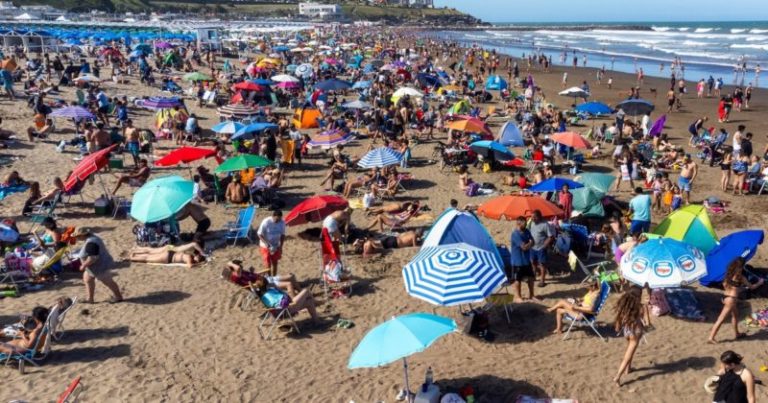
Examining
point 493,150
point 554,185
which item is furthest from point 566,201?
point 493,150

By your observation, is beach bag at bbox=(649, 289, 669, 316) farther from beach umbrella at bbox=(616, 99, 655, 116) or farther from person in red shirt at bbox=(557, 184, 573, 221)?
beach umbrella at bbox=(616, 99, 655, 116)

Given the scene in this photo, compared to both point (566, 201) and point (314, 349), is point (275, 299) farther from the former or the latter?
point (566, 201)

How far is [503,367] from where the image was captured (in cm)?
710

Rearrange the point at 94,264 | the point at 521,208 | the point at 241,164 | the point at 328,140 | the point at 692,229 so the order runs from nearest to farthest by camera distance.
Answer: the point at 94,264, the point at 692,229, the point at 521,208, the point at 241,164, the point at 328,140

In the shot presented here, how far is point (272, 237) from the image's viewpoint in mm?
9406

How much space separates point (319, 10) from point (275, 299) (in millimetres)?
145998

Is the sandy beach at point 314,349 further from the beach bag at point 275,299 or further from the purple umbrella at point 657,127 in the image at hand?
the purple umbrella at point 657,127

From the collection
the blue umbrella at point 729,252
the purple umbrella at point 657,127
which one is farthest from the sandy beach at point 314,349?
the purple umbrella at point 657,127

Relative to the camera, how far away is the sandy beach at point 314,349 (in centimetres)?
666

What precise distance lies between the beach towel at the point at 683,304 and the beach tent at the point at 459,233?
260 cm

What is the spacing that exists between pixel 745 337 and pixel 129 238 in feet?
34.8

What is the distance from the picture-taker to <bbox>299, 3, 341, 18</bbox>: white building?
470ft

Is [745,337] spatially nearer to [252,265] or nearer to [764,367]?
[764,367]

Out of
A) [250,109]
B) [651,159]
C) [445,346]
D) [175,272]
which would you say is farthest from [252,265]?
[651,159]
